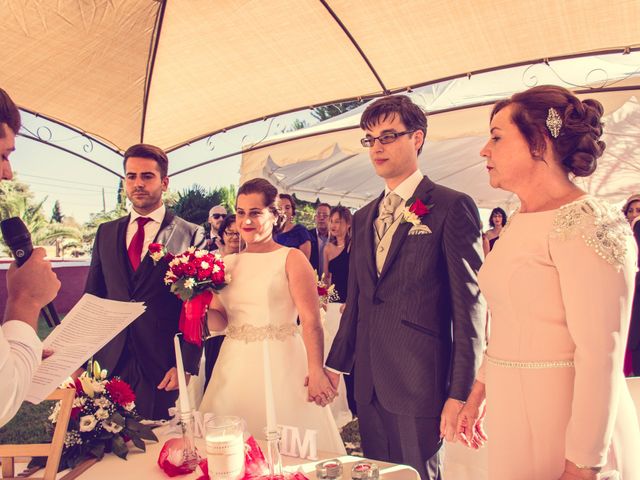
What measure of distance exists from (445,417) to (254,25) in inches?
131

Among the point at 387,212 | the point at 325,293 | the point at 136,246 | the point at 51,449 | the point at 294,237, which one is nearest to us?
the point at 51,449

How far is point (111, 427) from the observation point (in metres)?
1.91

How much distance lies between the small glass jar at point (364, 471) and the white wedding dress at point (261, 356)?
116 cm

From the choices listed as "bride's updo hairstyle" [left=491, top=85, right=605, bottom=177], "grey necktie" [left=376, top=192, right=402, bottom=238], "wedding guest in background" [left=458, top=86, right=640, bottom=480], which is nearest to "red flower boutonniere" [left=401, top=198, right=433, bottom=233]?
"grey necktie" [left=376, top=192, right=402, bottom=238]

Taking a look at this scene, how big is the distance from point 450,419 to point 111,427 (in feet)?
4.25

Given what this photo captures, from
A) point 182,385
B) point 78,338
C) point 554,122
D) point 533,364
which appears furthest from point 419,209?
point 78,338

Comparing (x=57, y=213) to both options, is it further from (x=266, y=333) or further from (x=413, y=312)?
(x=413, y=312)

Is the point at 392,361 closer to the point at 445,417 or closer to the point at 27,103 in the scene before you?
the point at 445,417

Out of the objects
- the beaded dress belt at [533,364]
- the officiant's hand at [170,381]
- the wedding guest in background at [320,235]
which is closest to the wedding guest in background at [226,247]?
the wedding guest in background at [320,235]

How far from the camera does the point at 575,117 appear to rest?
1558 mm

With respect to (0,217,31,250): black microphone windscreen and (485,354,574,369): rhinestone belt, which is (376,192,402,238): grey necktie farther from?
(0,217,31,250): black microphone windscreen

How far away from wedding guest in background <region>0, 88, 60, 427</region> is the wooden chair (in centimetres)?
47

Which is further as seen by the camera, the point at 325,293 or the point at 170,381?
the point at 325,293

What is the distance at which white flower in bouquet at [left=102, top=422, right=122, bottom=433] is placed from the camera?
191cm
